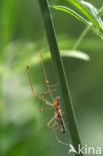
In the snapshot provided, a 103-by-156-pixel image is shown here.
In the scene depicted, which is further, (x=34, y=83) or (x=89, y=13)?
(x=34, y=83)

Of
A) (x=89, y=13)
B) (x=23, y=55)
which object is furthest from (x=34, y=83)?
(x=89, y=13)

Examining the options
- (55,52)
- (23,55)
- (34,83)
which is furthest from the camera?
(34,83)

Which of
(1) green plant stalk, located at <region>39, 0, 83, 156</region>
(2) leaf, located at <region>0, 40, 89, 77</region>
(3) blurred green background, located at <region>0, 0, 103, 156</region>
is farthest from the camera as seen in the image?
(3) blurred green background, located at <region>0, 0, 103, 156</region>

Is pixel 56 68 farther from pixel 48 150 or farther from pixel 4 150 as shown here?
pixel 48 150

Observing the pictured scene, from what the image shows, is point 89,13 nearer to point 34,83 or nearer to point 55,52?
point 55,52

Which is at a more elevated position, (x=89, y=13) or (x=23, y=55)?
(x=23, y=55)

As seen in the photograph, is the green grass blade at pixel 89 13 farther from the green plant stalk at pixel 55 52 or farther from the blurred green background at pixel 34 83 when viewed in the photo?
the blurred green background at pixel 34 83

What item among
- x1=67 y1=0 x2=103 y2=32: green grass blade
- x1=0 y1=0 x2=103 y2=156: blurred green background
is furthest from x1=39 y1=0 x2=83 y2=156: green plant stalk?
x1=0 y1=0 x2=103 y2=156: blurred green background

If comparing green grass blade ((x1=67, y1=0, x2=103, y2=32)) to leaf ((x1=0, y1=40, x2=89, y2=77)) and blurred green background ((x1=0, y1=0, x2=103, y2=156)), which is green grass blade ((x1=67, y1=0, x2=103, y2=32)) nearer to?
blurred green background ((x1=0, y1=0, x2=103, y2=156))

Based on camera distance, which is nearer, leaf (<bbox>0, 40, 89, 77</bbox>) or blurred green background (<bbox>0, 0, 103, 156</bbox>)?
leaf (<bbox>0, 40, 89, 77</bbox>)

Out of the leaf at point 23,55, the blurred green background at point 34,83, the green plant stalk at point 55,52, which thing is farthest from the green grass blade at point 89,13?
the leaf at point 23,55
